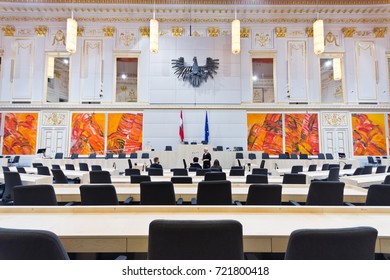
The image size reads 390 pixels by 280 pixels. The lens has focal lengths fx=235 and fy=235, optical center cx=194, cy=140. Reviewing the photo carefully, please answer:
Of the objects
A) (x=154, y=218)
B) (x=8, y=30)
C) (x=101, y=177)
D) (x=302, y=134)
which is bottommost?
(x=154, y=218)

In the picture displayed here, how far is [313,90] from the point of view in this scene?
13273mm

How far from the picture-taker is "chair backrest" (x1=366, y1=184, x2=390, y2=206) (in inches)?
99.3

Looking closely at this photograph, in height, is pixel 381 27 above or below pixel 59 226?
above

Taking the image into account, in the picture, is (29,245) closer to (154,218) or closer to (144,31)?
(154,218)

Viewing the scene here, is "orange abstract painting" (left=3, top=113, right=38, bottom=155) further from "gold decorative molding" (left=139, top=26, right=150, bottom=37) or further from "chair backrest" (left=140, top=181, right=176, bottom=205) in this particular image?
"chair backrest" (left=140, top=181, right=176, bottom=205)

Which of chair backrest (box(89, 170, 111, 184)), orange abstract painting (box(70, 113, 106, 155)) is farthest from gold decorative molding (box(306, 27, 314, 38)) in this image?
chair backrest (box(89, 170, 111, 184))

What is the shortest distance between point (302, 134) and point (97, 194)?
1265 cm

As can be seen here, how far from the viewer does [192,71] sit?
1308 centimetres

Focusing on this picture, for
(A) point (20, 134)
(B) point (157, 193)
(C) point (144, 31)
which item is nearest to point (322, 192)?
(B) point (157, 193)

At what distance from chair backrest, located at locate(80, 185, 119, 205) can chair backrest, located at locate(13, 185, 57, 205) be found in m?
0.35

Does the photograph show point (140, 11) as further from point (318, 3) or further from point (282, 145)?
point (282, 145)

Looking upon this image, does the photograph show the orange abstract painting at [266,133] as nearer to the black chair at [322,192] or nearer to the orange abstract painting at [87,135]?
the orange abstract painting at [87,135]
